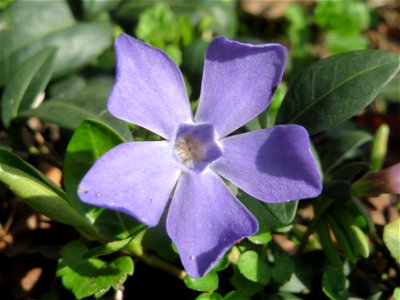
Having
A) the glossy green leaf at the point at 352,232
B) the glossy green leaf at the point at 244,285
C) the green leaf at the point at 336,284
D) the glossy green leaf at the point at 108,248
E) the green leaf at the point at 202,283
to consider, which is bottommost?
the green leaf at the point at 336,284

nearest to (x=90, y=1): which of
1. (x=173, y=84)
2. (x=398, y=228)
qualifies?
(x=173, y=84)

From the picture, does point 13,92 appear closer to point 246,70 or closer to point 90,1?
point 90,1

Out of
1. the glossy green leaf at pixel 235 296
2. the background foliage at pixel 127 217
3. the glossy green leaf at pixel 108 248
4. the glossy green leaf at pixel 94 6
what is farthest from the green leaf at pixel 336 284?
the glossy green leaf at pixel 94 6

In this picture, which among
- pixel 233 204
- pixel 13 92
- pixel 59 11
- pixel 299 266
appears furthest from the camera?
pixel 59 11

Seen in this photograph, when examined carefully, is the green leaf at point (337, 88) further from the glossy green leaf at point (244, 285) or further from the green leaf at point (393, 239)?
the glossy green leaf at point (244, 285)

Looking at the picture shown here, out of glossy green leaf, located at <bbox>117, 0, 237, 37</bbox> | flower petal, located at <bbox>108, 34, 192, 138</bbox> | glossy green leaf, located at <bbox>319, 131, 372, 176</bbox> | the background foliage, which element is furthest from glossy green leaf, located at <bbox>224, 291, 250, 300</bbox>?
glossy green leaf, located at <bbox>117, 0, 237, 37</bbox>

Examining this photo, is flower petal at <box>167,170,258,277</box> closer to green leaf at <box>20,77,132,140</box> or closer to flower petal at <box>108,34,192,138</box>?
flower petal at <box>108,34,192,138</box>
